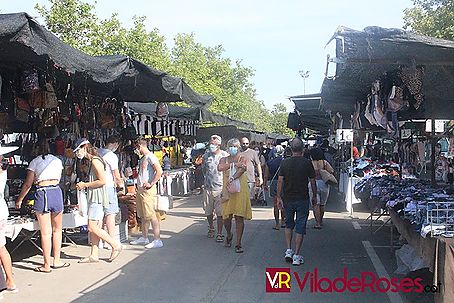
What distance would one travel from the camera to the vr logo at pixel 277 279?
6480 millimetres

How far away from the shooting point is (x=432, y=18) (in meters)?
25.8

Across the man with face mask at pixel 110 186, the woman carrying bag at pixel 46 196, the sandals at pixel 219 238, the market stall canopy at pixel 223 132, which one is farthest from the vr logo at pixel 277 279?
the market stall canopy at pixel 223 132

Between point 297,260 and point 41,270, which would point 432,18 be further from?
point 41,270

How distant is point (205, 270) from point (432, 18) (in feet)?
73.0

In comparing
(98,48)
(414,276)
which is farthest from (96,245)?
(98,48)

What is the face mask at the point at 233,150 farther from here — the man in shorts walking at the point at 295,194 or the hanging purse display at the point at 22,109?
the hanging purse display at the point at 22,109

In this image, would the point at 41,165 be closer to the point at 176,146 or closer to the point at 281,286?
the point at 281,286

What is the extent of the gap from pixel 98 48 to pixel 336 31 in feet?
58.8

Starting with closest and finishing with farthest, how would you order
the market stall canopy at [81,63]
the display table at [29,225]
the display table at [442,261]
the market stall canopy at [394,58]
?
the display table at [442,261]
the market stall canopy at [81,63]
the market stall canopy at [394,58]
the display table at [29,225]

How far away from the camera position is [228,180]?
8.66 meters

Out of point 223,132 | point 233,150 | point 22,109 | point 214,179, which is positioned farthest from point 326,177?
point 223,132

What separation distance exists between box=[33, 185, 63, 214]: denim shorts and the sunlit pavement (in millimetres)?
856

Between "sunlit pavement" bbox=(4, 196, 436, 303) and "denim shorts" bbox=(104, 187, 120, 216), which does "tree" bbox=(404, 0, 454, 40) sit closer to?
"sunlit pavement" bbox=(4, 196, 436, 303)

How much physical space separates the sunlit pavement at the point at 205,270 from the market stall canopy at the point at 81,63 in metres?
2.55
